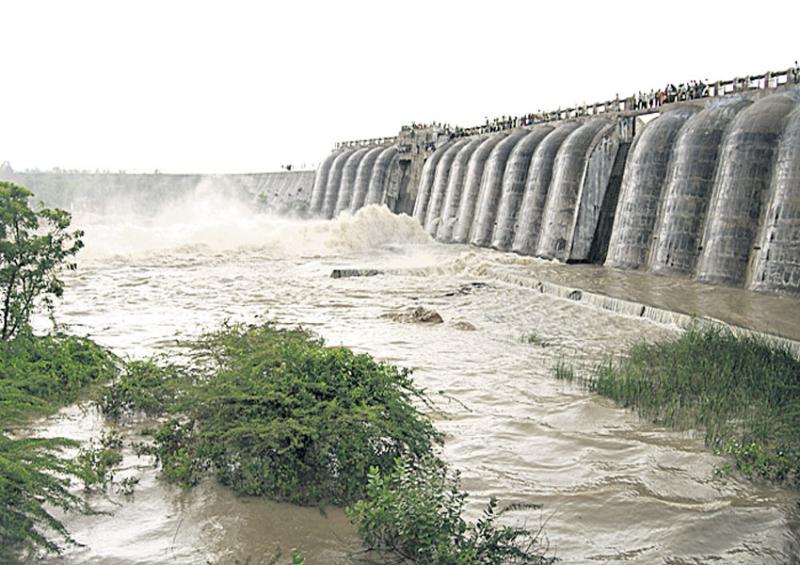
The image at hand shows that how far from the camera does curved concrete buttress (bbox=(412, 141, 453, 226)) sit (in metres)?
42.5

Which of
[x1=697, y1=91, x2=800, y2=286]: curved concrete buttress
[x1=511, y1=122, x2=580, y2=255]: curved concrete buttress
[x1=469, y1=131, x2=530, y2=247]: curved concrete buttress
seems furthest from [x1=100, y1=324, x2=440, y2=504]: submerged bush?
[x1=469, y1=131, x2=530, y2=247]: curved concrete buttress

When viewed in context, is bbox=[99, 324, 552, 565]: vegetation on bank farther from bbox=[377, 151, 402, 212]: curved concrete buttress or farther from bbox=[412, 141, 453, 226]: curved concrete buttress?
bbox=[377, 151, 402, 212]: curved concrete buttress

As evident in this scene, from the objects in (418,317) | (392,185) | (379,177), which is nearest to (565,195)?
(418,317)

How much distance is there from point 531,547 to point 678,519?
1340 millimetres

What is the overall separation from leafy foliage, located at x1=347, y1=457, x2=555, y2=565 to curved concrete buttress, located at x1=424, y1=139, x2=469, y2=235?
34.1m

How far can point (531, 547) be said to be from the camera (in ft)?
17.2

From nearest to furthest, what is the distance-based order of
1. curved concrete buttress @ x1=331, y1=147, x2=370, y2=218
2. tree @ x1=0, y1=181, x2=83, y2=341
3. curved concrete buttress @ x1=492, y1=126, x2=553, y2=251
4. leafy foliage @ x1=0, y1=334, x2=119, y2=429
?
leafy foliage @ x1=0, y1=334, x2=119, y2=429
tree @ x1=0, y1=181, x2=83, y2=341
curved concrete buttress @ x1=492, y1=126, x2=553, y2=251
curved concrete buttress @ x1=331, y1=147, x2=370, y2=218

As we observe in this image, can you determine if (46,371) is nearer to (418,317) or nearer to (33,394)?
(33,394)

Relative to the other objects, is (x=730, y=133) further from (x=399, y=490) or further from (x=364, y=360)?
(x=399, y=490)

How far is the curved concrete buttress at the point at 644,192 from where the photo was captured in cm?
2120

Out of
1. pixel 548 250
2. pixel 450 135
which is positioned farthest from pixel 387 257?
pixel 450 135

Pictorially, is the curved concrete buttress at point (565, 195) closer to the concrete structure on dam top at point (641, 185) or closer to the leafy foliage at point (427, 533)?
the concrete structure on dam top at point (641, 185)

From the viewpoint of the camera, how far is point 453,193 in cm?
3819

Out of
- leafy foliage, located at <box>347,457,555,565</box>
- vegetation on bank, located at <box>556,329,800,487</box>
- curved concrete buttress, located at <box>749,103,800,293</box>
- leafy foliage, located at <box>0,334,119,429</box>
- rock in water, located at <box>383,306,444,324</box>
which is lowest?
leafy foliage, located at <box>0,334,119,429</box>
